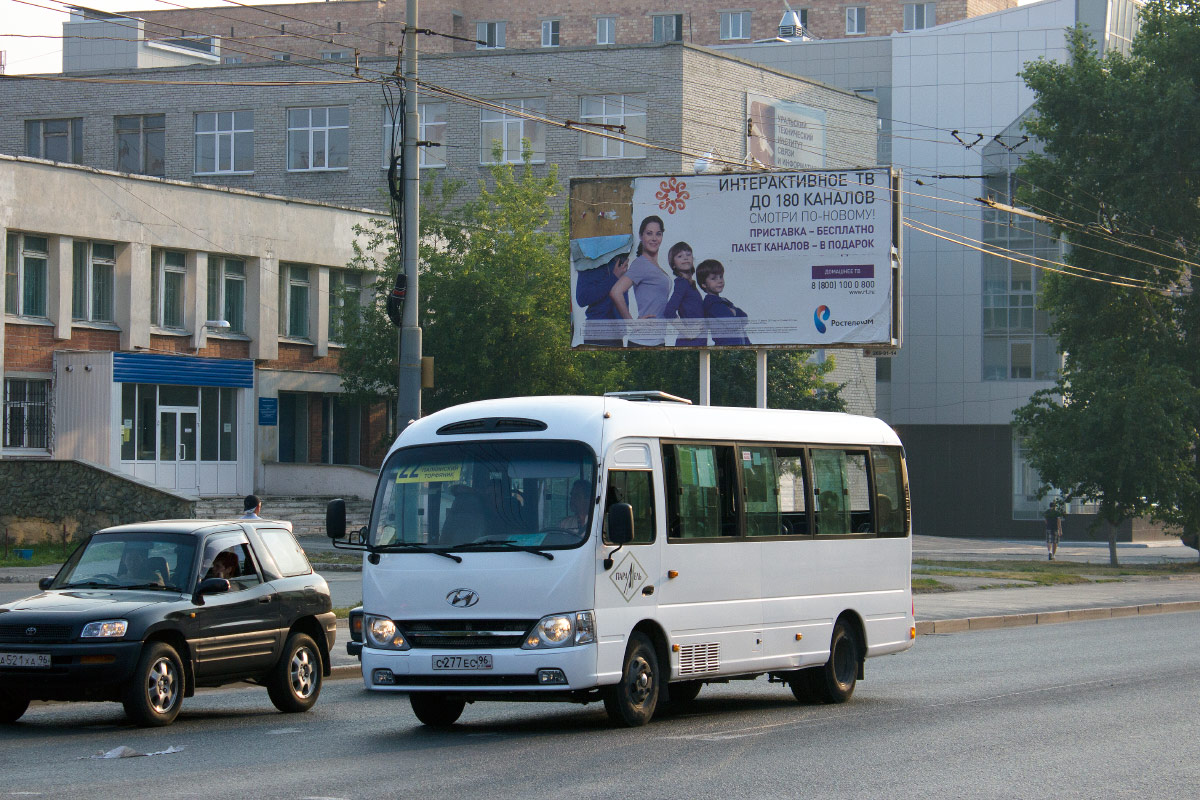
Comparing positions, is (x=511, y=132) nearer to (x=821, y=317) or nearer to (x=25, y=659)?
(x=821, y=317)

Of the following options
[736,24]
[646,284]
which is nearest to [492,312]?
[646,284]

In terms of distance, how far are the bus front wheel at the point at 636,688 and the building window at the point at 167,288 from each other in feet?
105

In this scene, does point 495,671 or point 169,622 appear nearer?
point 495,671

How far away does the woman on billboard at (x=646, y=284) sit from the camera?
29.2 meters

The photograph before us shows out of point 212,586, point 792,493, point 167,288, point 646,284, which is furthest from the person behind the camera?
point 167,288

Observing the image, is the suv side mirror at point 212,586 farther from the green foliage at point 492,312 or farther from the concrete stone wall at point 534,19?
the concrete stone wall at point 534,19

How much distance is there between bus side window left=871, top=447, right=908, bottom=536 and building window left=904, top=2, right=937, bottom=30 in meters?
67.2

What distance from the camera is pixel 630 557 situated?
11750 millimetres

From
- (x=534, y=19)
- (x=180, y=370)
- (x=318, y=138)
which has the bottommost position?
(x=180, y=370)

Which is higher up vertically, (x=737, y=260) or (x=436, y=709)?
(x=737, y=260)

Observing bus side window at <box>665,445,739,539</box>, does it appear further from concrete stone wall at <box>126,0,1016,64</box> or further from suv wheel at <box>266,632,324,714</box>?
concrete stone wall at <box>126,0,1016,64</box>

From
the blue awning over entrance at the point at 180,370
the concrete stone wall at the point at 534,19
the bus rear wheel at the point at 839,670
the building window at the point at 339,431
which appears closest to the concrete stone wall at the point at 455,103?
the building window at the point at 339,431

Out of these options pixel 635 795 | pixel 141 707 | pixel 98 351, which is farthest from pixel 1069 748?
pixel 98 351

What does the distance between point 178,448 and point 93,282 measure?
488 cm
